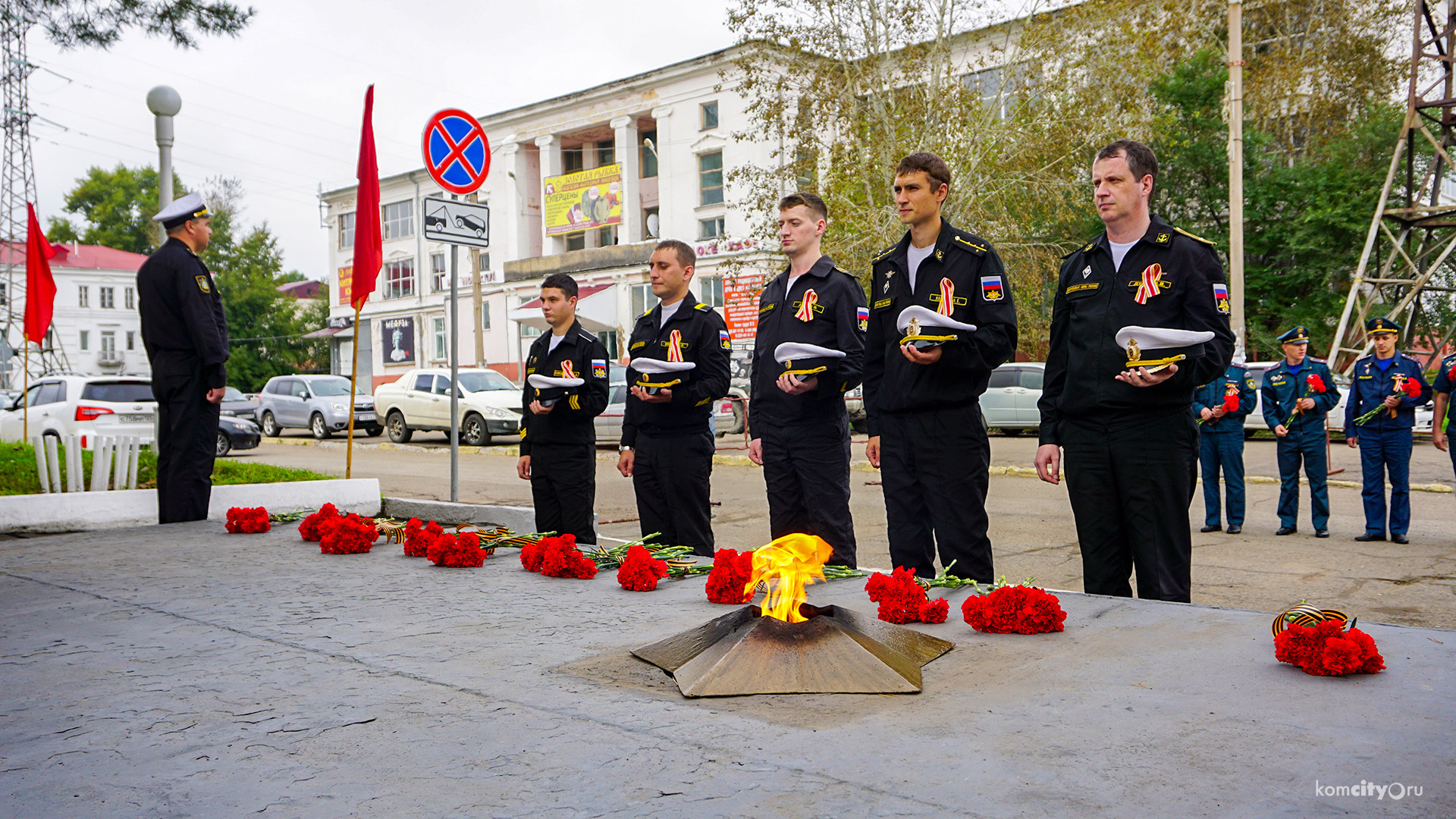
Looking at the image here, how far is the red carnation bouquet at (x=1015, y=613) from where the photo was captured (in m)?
3.32

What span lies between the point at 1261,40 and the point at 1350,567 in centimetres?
2360

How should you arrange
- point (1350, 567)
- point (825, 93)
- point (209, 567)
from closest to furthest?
1. point (209, 567)
2. point (1350, 567)
3. point (825, 93)

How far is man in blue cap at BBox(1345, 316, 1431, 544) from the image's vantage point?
8.32 m

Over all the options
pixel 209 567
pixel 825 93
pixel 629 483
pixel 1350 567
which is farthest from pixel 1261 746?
pixel 825 93

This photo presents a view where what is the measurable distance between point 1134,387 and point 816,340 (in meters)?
1.63

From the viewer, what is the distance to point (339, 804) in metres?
2.02

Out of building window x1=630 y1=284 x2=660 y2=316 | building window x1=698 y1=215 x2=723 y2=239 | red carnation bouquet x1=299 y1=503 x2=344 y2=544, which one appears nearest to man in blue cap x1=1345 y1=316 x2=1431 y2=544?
red carnation bouquet x1=299 y1=503 x2=344 y2=544

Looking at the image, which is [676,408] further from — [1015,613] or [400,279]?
[400,279]

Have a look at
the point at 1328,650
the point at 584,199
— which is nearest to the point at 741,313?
the point at 584,199

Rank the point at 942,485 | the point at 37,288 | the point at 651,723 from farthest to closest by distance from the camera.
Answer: the point at 37,288 → the point at 942,485 → the point at 651,723

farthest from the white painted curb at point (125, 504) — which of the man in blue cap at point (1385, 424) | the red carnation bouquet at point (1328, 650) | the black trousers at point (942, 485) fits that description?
the man in blue cap at point (1385, 424)

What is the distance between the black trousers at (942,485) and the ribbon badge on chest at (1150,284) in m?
0.80

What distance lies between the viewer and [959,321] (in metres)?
4.26

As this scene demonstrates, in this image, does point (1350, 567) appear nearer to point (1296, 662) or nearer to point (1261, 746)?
point (1296, 662)
